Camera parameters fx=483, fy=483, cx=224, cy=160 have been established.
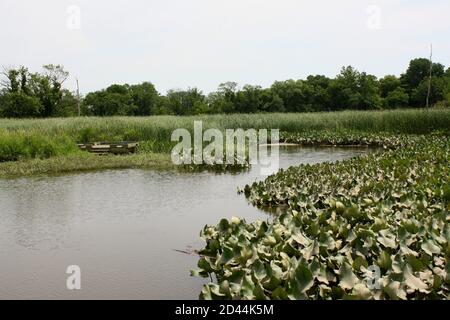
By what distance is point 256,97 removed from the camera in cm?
4622

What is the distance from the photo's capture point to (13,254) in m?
5.49

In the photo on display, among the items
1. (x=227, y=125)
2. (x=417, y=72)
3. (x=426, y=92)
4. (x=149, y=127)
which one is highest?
(x=417, y=72)

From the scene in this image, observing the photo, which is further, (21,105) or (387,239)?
(21,105)

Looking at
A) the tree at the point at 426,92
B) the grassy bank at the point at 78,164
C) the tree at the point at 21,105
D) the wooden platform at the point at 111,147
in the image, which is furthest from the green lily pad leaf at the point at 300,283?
the tree at the point at 426,92

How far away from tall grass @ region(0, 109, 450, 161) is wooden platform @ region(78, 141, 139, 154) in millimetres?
463

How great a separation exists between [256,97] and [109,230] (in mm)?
40603

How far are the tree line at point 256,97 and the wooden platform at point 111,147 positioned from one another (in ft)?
74.2

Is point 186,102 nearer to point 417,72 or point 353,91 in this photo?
point 353,91

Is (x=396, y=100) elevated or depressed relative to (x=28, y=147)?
elevated

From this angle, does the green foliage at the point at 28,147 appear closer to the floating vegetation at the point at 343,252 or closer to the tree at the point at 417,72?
the floating vegetation at the point at 343,252

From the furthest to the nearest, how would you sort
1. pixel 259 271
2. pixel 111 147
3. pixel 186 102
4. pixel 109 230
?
pixel 186 102 < pixel 111 147 < pixel 109 230 < pixel 259 271

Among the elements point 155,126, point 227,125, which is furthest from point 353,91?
point 155,126

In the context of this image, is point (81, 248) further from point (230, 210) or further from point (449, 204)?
point (449, 204)

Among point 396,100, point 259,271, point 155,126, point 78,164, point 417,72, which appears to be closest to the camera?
point 259,271
